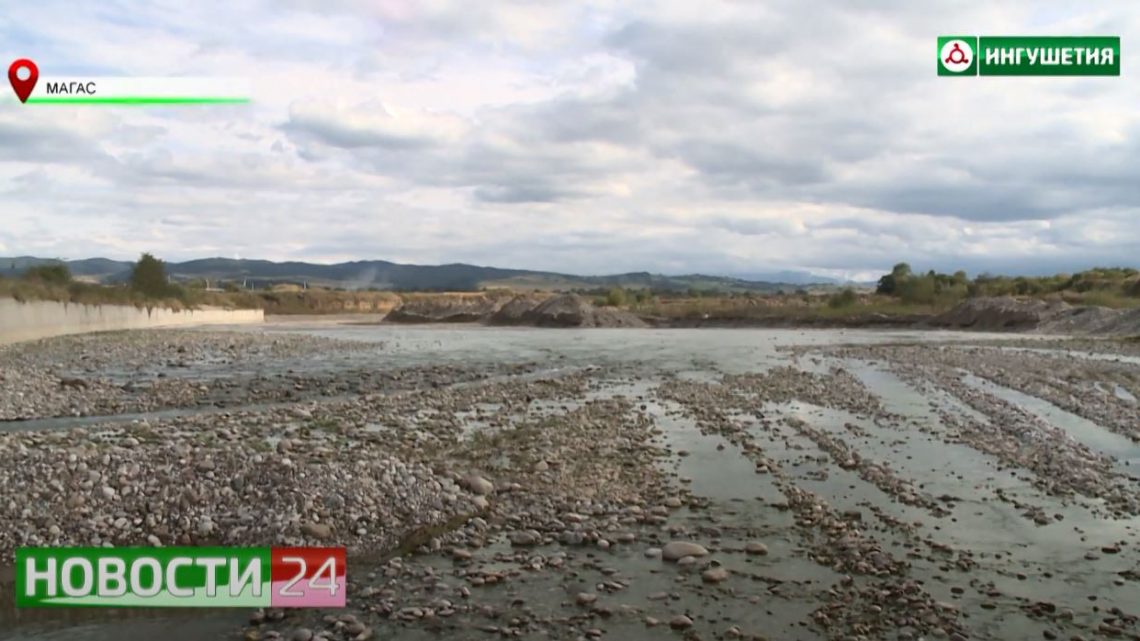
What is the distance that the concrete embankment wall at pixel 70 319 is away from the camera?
152 ft

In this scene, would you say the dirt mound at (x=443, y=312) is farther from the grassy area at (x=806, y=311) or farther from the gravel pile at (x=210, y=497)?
the gravel pile at (x=210, y=497)

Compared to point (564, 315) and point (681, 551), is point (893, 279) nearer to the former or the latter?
point (564, 315)

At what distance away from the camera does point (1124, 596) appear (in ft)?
26.8

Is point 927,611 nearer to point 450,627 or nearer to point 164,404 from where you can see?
point 450,627

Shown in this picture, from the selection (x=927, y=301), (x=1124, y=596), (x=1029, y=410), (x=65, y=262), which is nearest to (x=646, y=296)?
(x=927, y=301)

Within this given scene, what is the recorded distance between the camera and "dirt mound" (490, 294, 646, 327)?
102125mm

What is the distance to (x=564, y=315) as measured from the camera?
102188mm

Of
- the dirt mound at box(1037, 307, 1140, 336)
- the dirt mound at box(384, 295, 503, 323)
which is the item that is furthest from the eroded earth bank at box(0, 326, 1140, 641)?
the dirt mound at box(384, 295, 503, 323)

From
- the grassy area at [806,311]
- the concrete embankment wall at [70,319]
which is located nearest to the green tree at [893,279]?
the grassy area at [806,311]

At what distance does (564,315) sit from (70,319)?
2248 inches

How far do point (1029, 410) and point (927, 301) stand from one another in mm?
92895

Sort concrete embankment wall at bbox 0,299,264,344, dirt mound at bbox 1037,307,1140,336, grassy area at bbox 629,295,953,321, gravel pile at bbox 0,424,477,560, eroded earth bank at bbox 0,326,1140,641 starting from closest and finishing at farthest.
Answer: eroded earth bank at bbox 0,326,1140,641, gravel pile at bbox 0,424,477,560, concrete embankment wall at bbox 0,299,264,344, dirt mound at bbox 1037,307,1140,336, grassy area at bbox 629,295,953,321

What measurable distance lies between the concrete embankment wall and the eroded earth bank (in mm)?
29367

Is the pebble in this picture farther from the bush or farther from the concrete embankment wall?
the bush
